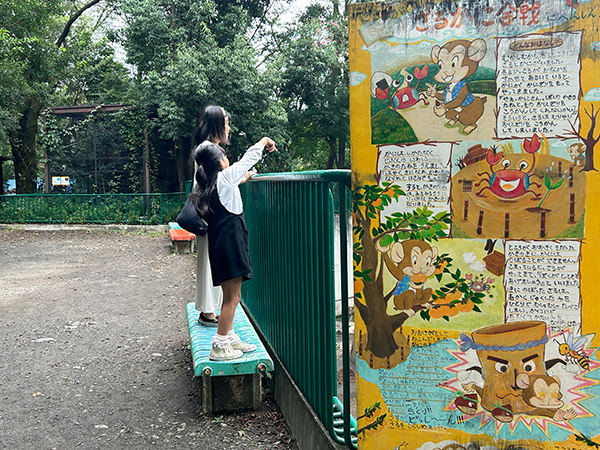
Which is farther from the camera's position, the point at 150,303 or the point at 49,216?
the point at 49,216

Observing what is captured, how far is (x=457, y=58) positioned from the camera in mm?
1999

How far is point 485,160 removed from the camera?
2.01 metres

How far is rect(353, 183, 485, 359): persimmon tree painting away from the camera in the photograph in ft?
6.79

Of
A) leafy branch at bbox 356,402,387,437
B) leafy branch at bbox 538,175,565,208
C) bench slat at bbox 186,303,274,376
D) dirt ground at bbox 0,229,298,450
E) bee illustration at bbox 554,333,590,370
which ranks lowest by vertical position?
dirt ground at bbox 0,229,298,450

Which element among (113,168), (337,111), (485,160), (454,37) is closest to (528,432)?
(485,160)

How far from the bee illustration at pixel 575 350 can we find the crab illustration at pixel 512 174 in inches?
20.6

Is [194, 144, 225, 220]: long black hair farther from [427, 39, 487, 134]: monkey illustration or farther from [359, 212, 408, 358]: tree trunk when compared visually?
[427, 39, 487, 134]: monkey illustration

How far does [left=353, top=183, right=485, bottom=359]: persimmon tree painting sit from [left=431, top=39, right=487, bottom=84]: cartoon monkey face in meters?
0.44

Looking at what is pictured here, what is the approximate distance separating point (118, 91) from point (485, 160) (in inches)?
1174

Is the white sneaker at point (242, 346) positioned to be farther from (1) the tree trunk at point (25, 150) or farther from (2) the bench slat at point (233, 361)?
(1) the tree trunk at point (25, 150)

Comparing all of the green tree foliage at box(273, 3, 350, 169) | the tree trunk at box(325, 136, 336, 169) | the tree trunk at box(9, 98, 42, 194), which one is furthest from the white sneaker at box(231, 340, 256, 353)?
the tree trunk at box(325, 136, 336, 169)

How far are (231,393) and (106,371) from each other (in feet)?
5.23

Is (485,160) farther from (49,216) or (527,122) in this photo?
(49,216)

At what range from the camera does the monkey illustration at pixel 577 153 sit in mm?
1921
